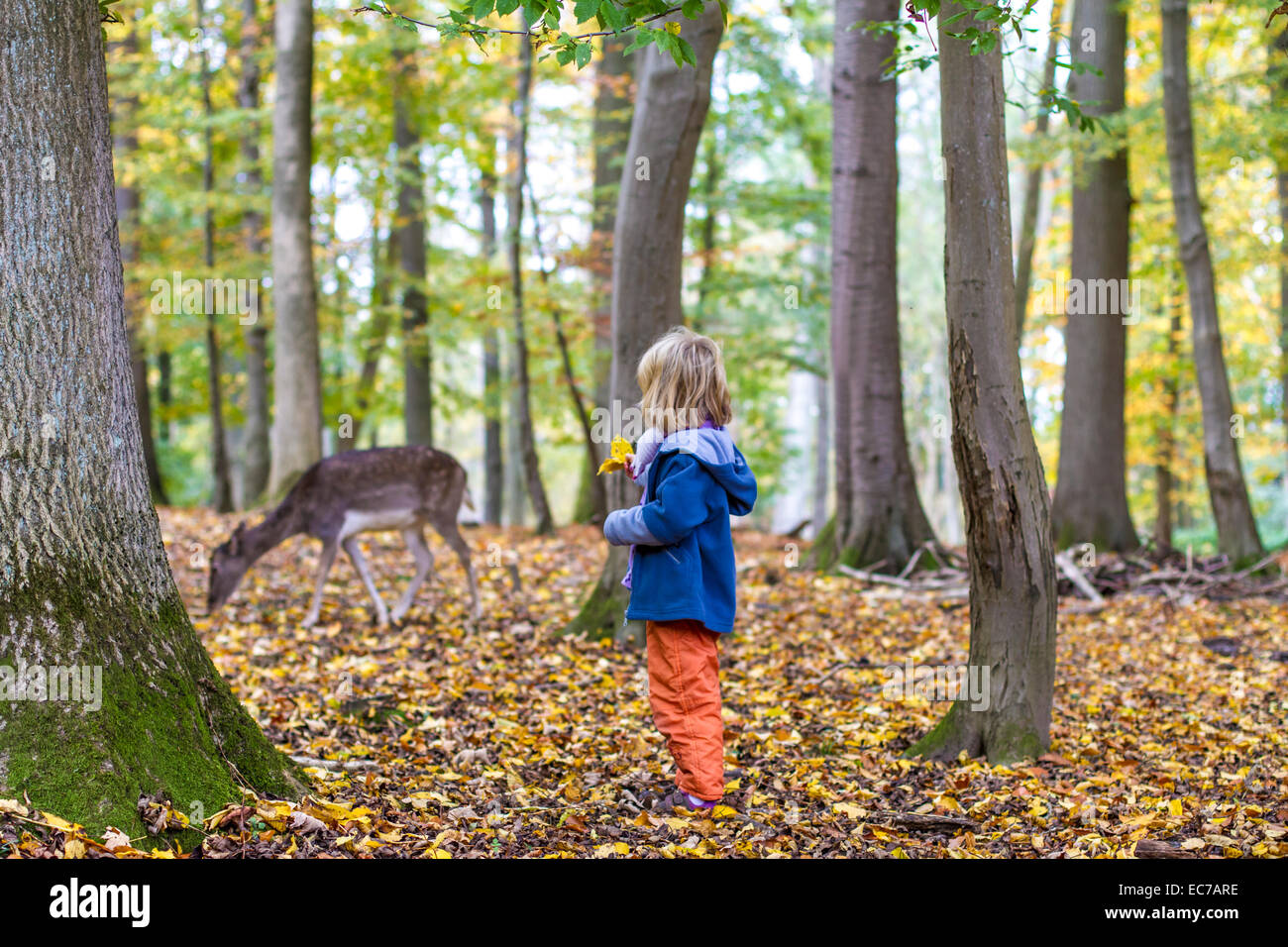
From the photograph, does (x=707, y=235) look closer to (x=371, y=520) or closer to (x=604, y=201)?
(x=604, y=201)

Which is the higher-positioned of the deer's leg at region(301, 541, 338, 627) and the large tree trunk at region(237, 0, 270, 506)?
the large tree trunk at region(237, 0, 270, 506)

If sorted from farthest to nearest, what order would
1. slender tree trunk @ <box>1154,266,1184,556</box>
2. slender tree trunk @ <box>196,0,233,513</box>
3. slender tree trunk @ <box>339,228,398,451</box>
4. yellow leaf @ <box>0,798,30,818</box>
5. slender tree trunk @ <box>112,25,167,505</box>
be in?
slender tree trunk @ <box>339,228,398,451</box> < slender tree trunk @ <box>1154,266,1184,556</box> < slender tree trunk @ <box>112,25,167,505</box> < slender tree trunk @ <box>196,0,233,513</box> < yellow leaf @ <box>0,798,30,818</box>

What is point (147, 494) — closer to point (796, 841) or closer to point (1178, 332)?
point (796, 841)

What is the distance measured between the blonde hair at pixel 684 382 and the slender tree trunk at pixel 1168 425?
1581 centimetres

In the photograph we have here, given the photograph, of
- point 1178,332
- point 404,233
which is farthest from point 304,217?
point 1178,332

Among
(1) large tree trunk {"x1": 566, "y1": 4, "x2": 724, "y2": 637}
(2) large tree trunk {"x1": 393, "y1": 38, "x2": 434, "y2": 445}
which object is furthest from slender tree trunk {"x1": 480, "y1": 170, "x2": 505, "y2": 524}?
(1) large tree trunk {"x1": 566, "y1": 4, "x2": 724, "y2": 637}

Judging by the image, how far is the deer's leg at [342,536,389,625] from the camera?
8789mm

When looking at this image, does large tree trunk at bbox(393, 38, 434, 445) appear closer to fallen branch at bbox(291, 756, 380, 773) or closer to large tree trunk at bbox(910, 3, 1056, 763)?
fallen branch at bbox(291, 756, 380, 773)

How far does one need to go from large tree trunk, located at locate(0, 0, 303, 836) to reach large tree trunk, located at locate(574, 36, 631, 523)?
10.6m

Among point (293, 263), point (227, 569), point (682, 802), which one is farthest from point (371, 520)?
point (293, 263)

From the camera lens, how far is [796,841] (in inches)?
165

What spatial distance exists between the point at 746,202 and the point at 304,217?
636 cm

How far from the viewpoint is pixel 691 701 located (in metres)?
4.50

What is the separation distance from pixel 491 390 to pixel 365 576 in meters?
12.3
